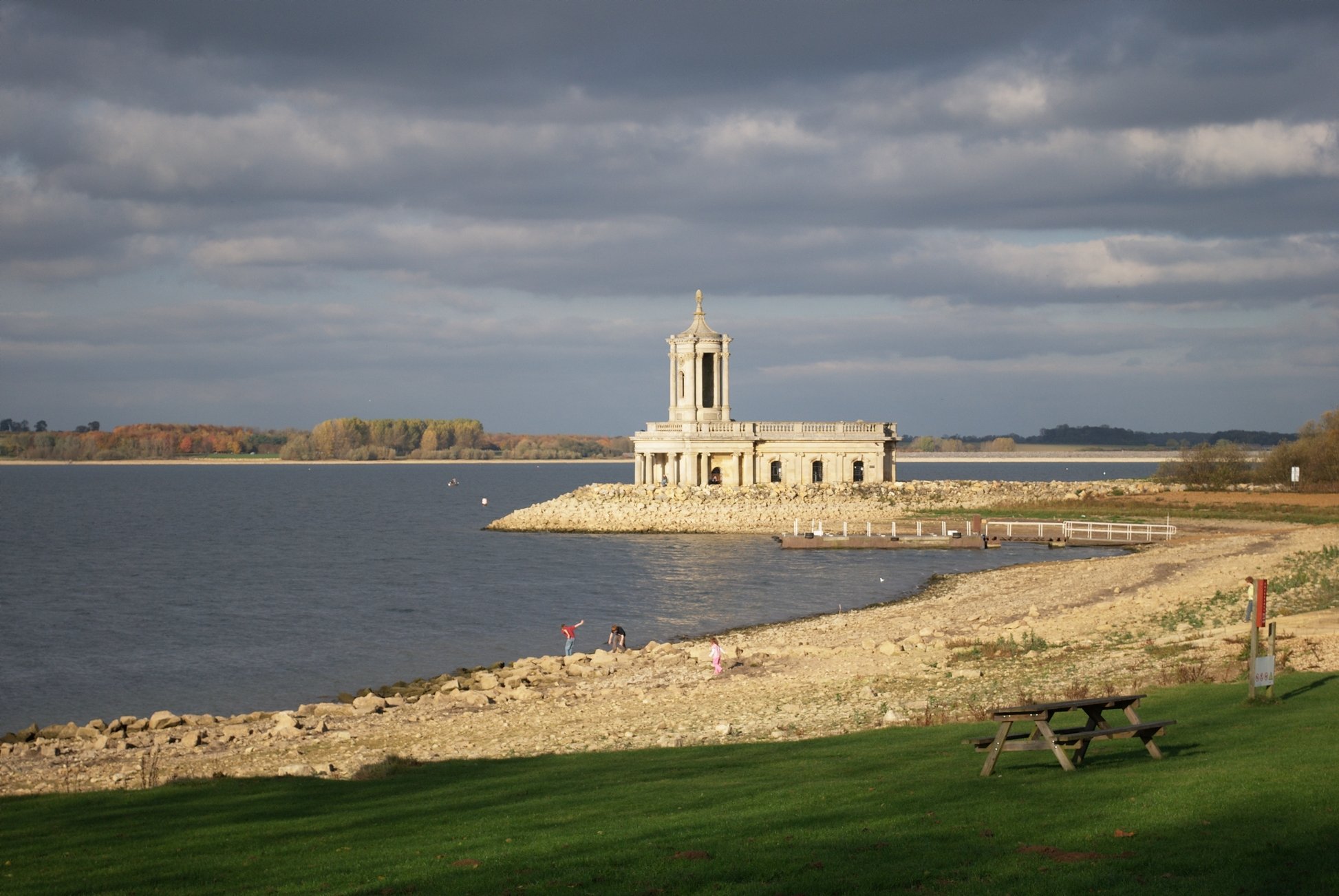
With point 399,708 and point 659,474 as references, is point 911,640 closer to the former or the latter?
point 399,708

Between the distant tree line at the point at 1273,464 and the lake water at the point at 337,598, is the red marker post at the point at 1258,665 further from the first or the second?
the distant tree line at the point at 1273,464

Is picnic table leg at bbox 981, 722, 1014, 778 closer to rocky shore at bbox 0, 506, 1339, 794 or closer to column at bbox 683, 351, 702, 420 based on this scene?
rocky shore at bbox 0, 506, 1339, 794

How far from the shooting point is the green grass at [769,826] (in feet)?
30.5

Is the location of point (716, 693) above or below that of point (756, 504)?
below

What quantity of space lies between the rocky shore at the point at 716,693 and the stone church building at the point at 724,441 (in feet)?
147

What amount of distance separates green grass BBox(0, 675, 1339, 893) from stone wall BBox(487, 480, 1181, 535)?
54521mm

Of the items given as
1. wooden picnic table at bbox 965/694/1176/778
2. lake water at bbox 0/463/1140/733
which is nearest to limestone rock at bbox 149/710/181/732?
lake water at bbox 0/463/1140/733

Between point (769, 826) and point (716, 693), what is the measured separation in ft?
41.5

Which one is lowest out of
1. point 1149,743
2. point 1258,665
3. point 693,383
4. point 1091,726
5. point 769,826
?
point 769,826

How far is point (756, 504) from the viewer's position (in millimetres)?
73688

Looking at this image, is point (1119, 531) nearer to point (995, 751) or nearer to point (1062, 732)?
point (1062, 732)

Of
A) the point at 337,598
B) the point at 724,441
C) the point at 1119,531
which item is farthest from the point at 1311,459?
the point at 337,598

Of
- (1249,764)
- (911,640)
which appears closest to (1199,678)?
(1249,764)

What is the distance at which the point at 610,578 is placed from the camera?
51.6 metres
